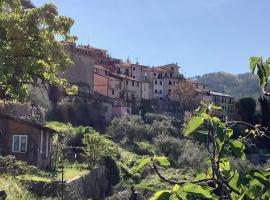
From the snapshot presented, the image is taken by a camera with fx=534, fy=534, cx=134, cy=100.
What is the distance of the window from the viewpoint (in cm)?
3328

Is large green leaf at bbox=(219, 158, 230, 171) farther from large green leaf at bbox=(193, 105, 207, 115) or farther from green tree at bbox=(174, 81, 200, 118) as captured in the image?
green tree at bbox=(174, 81, 200, 118)

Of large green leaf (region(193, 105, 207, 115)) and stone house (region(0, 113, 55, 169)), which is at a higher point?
large green leaf (region(193, 105, 207, 115))

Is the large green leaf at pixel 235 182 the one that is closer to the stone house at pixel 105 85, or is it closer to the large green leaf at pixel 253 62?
the large green leaf at pixel 253 62

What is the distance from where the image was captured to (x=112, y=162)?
1487 inches

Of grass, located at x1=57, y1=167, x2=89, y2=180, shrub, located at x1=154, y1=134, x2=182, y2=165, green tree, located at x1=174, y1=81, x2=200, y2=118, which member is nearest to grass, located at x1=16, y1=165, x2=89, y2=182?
grass, located at x1=57, y1=167, x2=89, y2=180

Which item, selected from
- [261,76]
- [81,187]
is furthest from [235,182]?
[81,187]

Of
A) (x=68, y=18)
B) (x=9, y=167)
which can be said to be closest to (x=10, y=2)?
(x=68, y=18)

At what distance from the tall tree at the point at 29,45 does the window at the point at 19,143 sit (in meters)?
17.5

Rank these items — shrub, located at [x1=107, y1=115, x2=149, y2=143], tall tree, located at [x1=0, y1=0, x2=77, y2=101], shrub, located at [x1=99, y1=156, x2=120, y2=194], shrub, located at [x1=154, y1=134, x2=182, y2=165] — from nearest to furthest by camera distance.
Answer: tall tree, located at [x1=0, y1=0, x2=77, y2=101], shrub, located at [x1=99, y1=156, x2=120, y2=194], shrub, located at [x1=154, y1=134, x2=182, y2=165], shrub, located at [x1=107, y1=115, x2=149, y2=143]

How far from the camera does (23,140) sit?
33.6m

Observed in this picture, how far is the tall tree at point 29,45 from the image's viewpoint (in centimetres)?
1452

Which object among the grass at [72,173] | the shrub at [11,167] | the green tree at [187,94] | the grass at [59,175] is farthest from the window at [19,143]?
the green tree at [187,94]

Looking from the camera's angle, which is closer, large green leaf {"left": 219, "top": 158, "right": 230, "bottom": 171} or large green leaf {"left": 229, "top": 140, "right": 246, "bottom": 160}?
large green leaf {"left": 229, "top": 140, "right": 246, "bottom": 160}

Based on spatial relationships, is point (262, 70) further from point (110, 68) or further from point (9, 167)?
point (110, 68)
